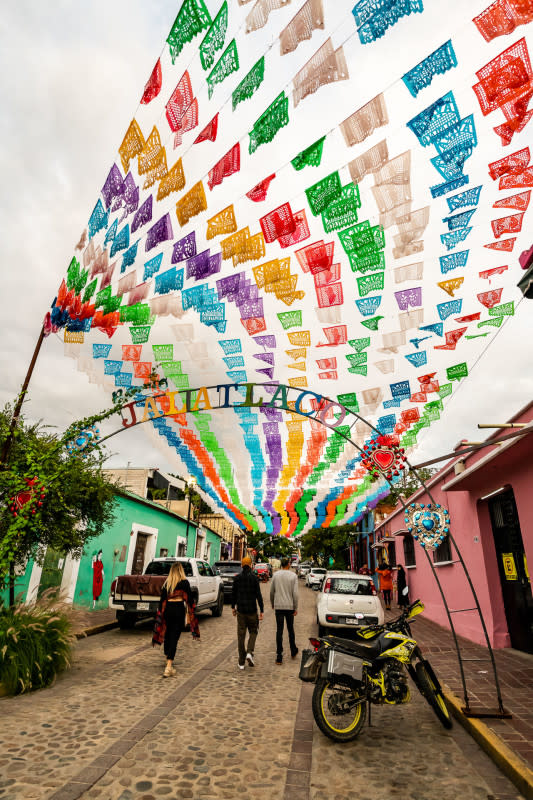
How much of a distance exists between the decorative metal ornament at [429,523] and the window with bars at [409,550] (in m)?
10.3

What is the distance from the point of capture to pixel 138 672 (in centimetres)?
655

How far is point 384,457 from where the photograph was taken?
700 cm

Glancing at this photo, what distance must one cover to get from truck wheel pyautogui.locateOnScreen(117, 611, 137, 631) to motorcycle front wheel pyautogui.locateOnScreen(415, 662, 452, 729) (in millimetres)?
8043

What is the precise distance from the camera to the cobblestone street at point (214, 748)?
3.17 metres

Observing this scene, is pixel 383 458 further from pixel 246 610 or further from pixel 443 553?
pixel 443 553

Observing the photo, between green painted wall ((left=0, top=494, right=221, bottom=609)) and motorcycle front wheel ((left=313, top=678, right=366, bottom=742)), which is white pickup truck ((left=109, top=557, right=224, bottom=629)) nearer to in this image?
green painted wall ((left=0, top=494, right=221, bottom=609))

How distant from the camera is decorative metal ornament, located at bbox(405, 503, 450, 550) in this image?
6000mm

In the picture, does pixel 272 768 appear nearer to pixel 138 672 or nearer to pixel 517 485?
pixel 138 672

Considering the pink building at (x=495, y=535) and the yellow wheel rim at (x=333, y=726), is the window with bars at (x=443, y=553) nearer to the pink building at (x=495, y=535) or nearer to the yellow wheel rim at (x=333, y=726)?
the pink building at (x=495, y=535)

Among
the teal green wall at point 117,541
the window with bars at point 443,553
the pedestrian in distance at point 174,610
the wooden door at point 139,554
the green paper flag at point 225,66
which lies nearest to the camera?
the green paper flag at point 225,66

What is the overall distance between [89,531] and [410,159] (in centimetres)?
908

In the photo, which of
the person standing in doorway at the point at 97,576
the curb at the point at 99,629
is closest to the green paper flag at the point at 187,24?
the curb at the point at 99,629

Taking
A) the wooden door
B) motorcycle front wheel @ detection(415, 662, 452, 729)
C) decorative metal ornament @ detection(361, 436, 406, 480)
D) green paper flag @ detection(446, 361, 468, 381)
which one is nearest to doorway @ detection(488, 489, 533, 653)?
green paper flag @ detection(446, 361, 468, 381)

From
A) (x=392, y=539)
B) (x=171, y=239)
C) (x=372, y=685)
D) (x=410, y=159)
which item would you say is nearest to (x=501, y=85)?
(x=410, y=159)
